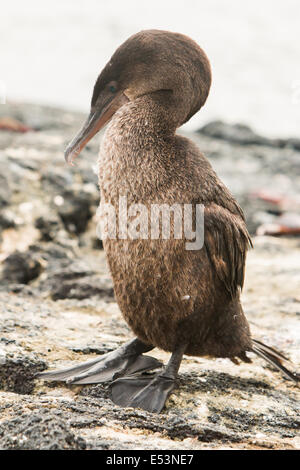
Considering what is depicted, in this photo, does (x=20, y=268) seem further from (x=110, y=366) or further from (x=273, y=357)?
(x=273, y=357)

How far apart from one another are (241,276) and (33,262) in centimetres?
184

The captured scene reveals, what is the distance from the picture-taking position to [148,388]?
7.84 feet

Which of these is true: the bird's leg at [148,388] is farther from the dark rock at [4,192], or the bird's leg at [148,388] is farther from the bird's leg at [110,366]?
the dark rock at [4,192]

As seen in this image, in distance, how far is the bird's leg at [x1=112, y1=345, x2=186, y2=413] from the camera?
2.28 m

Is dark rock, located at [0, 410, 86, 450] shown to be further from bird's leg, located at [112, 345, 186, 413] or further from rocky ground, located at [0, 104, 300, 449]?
bird's leg, located at [112, 345, 186, 413]

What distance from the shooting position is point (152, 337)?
249 centimetres

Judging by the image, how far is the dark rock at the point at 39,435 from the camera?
5.26 ft

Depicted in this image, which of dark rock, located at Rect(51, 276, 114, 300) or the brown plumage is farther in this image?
dark rock, located at Rect(51, 276, 114, 300)

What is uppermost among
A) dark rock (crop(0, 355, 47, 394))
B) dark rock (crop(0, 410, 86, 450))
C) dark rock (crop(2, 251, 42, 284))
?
dark rock (crop(0, 410, 86, 450))

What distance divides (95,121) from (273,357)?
4.69 feet

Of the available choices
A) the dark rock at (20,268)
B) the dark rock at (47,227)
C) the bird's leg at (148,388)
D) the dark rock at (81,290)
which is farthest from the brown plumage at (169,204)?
the dark rock at (47,227)

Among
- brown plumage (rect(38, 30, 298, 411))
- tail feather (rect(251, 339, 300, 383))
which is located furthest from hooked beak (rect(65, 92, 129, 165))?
tail feather (rect(251, 339, 300, 383))

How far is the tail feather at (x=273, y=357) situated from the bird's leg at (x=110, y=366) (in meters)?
0.50

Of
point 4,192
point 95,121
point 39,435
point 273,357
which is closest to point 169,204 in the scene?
point 95,121
